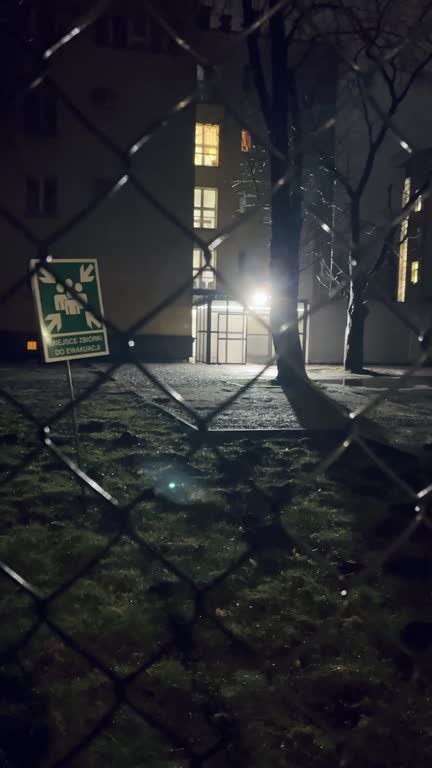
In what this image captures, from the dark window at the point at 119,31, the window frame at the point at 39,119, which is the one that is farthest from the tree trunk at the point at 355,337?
the dark window at the point at 119,31

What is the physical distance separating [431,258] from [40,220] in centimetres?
1658

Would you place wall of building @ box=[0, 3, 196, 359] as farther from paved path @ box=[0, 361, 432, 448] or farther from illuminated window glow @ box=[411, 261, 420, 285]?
illuminated window glow @ box=[411, 261, 420, 285]

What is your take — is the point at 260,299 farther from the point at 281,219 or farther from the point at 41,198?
the point at 281,219

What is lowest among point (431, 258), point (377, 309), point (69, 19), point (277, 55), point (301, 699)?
point (301, 699)

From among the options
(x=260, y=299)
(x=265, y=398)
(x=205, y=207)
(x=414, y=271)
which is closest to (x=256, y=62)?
(x=265, y=398)

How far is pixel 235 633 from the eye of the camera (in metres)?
2.67

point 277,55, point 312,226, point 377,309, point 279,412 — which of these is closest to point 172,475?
point 279,412

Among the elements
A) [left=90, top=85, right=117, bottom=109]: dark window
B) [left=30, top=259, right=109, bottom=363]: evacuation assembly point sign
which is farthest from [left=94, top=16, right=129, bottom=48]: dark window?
[left=30, top=259, right=109, bottom=363]: evacuation assembly point sign

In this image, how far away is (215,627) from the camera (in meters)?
2.74

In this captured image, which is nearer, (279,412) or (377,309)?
(279,412)

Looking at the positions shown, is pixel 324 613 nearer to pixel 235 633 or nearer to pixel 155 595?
pixel 235 633

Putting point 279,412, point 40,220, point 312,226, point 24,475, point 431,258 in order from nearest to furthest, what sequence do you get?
A: 1. point 24,475
2. point 279,412
3. point 40,220
4. point 312,226
5. point 431,258

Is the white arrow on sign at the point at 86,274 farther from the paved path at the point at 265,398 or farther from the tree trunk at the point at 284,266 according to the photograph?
the tree trunk at the point at 284,266

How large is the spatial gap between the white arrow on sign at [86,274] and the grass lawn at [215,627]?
4.14 feet
